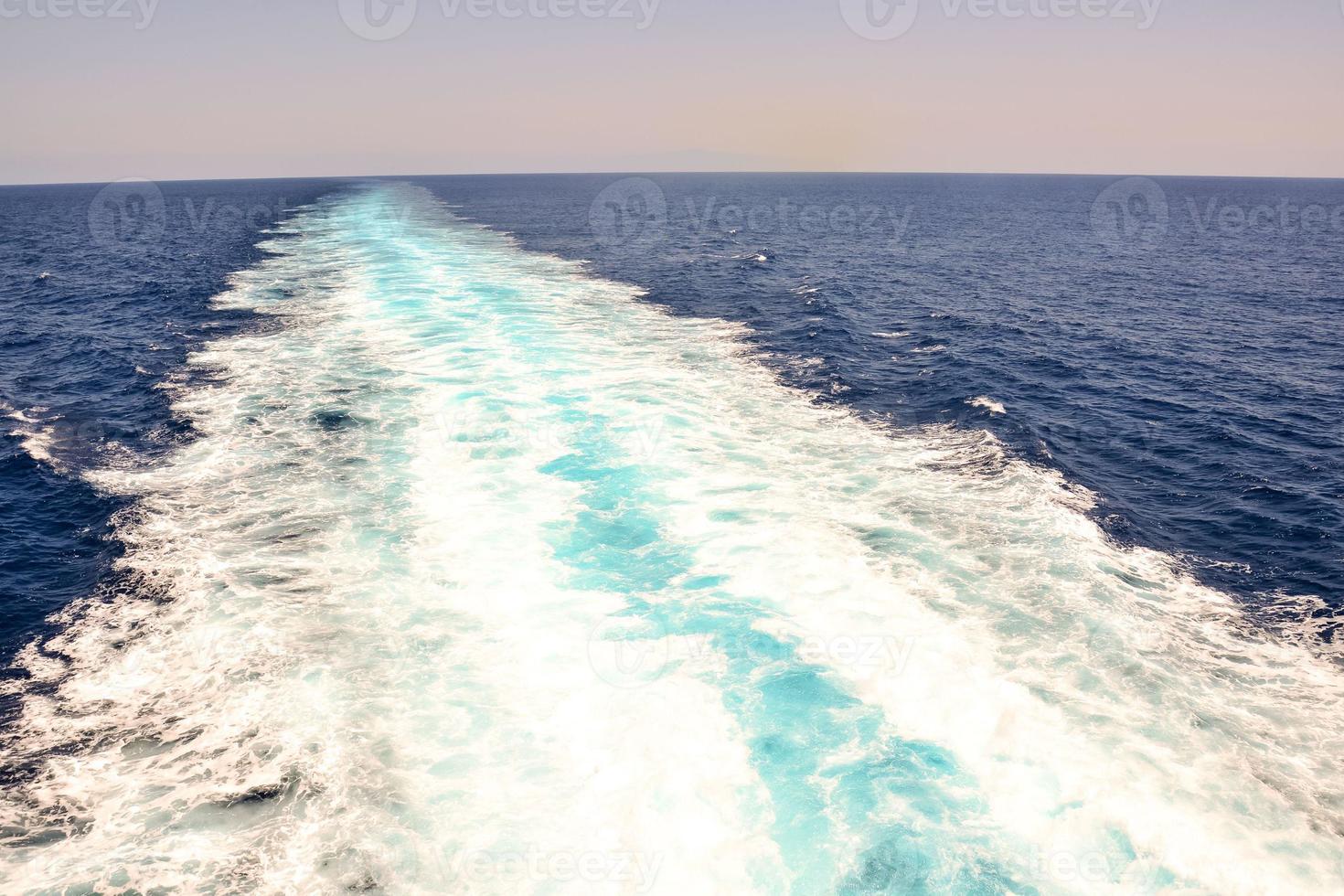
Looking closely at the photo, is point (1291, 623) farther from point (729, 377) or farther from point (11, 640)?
point (11, 640)

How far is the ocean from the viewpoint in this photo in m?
12.1

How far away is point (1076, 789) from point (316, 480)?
2276 cm

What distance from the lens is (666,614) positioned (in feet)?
57.7

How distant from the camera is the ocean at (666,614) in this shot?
12.1 m
